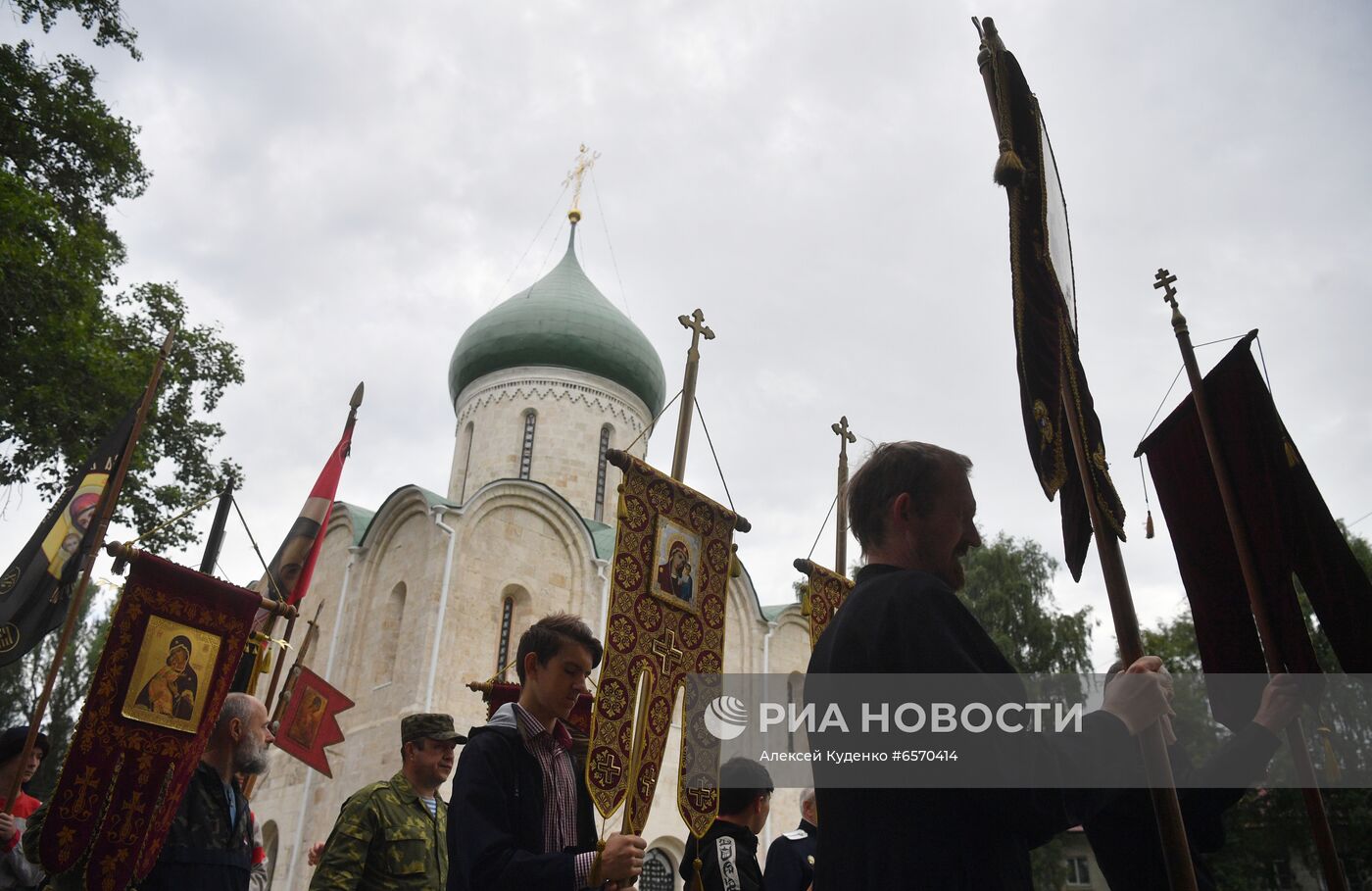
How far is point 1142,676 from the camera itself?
6.59ft

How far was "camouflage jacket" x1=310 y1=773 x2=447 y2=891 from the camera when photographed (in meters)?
3.89

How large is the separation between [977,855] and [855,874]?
237 millimetres

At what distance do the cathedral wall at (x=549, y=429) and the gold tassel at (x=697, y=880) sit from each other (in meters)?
14.0

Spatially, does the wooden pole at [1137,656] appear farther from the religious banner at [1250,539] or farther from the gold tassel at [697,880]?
the gold tassel at [697,880]

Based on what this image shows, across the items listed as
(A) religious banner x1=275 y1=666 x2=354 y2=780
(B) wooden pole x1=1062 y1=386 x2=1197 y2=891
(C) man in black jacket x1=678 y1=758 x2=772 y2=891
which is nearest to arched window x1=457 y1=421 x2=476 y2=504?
(A) religious banner x1=275 y1=666 x2=354 y2=780

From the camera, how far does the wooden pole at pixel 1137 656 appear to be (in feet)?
6.66

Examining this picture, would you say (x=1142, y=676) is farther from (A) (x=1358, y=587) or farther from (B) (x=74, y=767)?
(B) (x=74, y=767)

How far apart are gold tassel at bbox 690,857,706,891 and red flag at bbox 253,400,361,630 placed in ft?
14.8

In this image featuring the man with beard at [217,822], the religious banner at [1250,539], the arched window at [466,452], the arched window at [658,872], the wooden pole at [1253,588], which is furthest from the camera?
the arched window at [466,452]

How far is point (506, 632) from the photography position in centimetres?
1530

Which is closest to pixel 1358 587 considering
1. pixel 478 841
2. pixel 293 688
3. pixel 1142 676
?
pixel 1142 676

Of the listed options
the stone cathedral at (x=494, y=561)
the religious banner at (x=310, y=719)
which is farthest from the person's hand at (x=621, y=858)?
the stone cathedral at (x=494, y=561)

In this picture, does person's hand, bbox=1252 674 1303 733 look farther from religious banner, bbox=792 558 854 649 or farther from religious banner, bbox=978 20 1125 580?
religious banner, bbox=792 558 854 649

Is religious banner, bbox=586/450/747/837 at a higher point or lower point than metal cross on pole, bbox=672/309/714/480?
lower
